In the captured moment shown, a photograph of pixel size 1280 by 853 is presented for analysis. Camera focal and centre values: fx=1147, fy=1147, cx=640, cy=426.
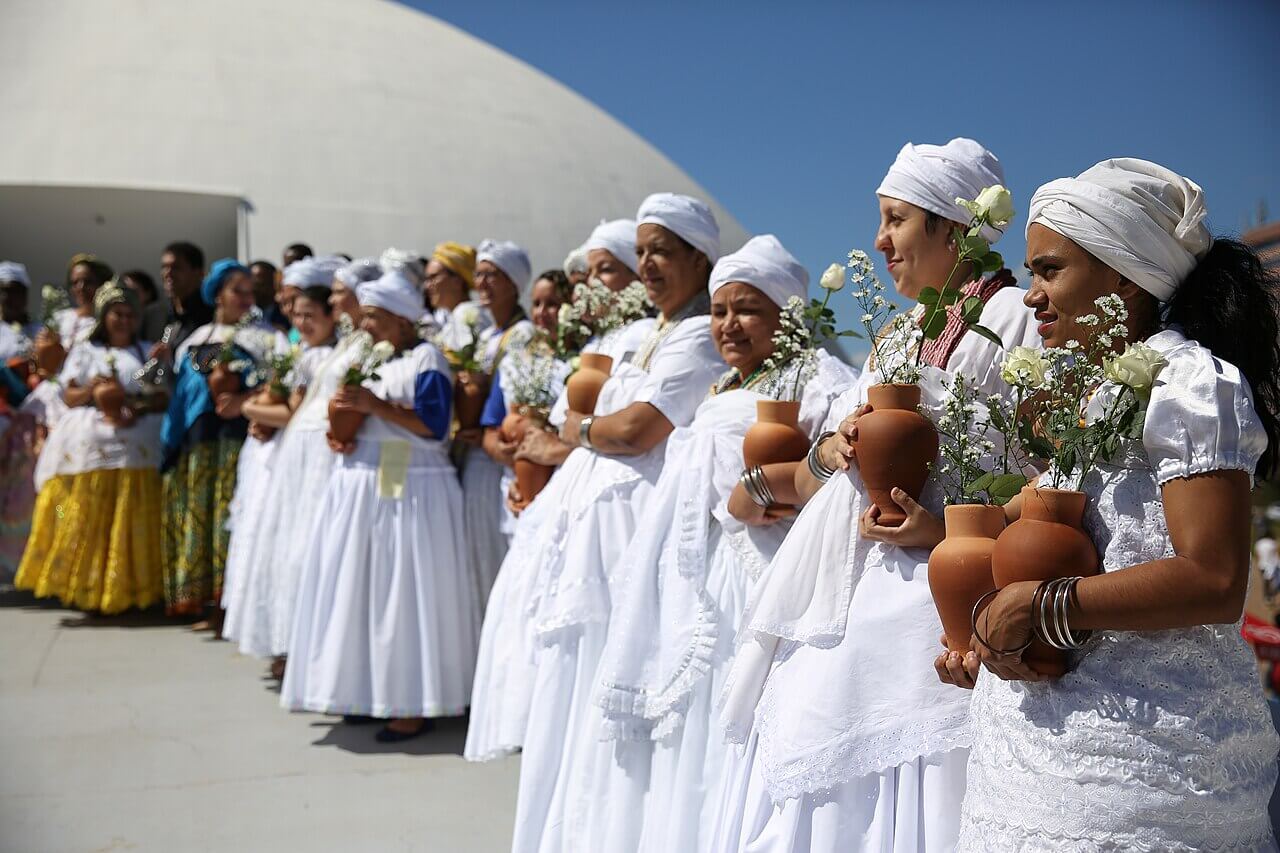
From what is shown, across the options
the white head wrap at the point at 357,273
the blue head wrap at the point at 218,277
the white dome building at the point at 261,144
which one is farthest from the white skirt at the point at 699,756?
the white dome building at the point at 261,144

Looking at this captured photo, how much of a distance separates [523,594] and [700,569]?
1144mm

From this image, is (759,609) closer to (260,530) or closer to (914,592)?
(914,592)

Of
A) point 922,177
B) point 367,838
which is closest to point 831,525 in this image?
point 922,177

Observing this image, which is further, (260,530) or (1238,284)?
(260,530)

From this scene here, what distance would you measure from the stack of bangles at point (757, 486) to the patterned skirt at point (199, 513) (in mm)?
5319

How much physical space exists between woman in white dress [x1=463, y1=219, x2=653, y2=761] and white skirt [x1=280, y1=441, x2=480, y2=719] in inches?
36.1

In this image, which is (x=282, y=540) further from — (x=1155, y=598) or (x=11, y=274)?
(x=1155, y=598)

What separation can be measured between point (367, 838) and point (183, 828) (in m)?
0.70

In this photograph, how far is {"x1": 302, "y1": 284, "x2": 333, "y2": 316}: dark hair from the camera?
20.8ft

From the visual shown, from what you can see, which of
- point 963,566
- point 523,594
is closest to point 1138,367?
point 963,566

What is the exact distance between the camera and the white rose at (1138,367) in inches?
71.2

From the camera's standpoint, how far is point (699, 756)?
3.09 m

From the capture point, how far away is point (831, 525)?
7.89 ft

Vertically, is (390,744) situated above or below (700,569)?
below
